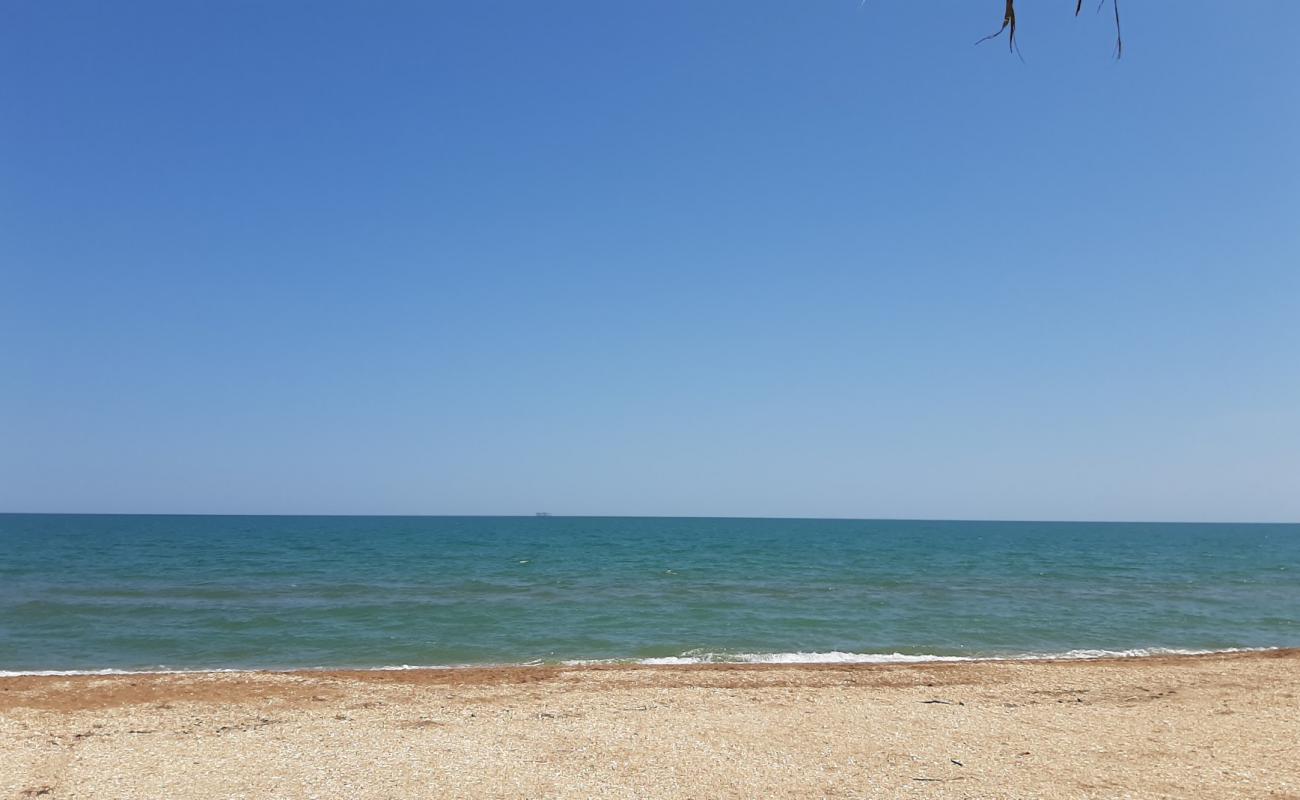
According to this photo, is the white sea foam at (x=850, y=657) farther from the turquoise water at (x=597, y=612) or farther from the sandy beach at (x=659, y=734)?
the sandy beach at (x=659, y=734)

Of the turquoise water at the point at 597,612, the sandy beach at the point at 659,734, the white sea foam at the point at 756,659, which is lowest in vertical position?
the turquoise water at the point at 597,612

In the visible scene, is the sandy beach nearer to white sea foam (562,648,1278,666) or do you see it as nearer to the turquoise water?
white sea foam (562,648,1278,666)

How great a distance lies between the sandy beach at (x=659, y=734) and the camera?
24.2ft

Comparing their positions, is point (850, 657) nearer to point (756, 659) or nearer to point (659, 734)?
point (756, 659)

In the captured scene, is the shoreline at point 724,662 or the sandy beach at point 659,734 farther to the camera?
the shoreline at point 724,662

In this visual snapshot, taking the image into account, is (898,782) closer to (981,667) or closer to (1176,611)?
(981,667)

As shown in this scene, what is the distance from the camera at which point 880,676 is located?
44.8 ft

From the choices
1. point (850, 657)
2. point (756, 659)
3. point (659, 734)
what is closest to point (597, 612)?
point (756, 659)

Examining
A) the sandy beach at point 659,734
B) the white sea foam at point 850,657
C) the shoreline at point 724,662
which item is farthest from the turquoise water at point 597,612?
the sandy beach at point 659,734

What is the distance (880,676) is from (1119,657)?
680 cm

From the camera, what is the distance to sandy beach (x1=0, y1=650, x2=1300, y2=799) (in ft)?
24.2

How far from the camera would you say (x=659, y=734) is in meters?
9.19

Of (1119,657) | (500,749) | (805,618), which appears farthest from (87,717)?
(1119,657)

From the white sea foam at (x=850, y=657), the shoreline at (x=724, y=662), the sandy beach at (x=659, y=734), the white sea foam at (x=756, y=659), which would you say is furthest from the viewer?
the white sea foam at (x=850, y=657)
